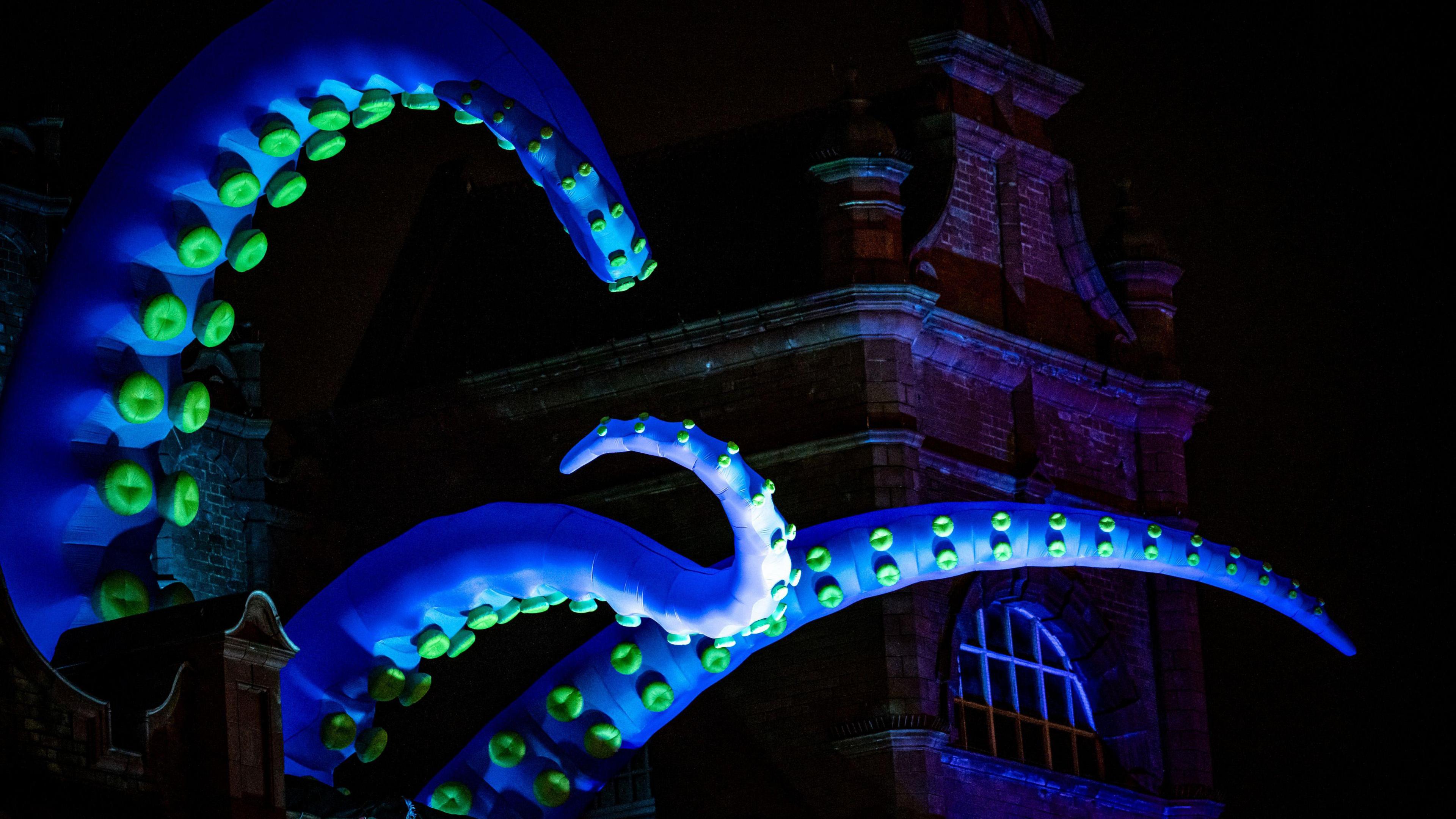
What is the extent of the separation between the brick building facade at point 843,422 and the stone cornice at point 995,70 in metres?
0.04

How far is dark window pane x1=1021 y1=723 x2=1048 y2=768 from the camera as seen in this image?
109ft

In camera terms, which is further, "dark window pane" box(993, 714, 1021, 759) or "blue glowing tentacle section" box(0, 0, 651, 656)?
"dark window pane" box(993, 714, 1021, 759)

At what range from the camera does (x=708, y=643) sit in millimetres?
28266

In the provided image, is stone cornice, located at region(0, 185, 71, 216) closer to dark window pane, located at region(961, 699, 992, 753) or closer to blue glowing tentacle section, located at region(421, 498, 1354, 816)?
blue glowing tentacle section, located at region(421, 498, 1354, 816)

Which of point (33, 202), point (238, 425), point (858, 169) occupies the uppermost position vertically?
point (858, 169)

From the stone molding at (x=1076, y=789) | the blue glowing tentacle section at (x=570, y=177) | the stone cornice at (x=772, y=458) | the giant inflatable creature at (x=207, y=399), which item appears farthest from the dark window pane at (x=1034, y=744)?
the blue glowing tentacle section at (x=570, y=177)

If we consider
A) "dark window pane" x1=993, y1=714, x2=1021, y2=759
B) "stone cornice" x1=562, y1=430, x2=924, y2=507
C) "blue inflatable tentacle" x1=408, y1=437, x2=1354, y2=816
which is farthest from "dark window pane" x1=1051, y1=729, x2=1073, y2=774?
"blue inflatable tentacle" x1=408, y1=437, x2=1354, y2=816

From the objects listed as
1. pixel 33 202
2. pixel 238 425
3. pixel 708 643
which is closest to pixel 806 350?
pixel 708 643

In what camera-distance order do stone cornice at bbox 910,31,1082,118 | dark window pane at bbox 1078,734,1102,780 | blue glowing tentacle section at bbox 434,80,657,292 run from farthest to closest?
stone cornice at bbox 910,31,1082,118, dark window pane at bbox 1078,734,1102,780, blue glowing tentacle section at bbox 434,80,657,292

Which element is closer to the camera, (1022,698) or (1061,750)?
(1022,698)

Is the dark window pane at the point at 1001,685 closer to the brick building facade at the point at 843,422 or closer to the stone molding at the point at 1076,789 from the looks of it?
the brick building facade at the point at 843,422

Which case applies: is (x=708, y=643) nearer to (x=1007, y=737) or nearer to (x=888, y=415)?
(x=888, y=415)

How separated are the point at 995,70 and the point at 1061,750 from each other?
8.74 m

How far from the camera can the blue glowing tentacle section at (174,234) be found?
1975cm
